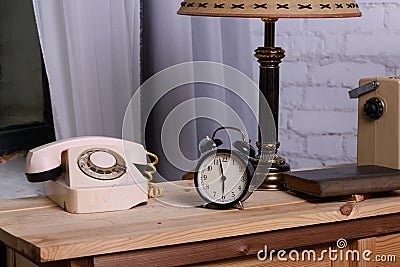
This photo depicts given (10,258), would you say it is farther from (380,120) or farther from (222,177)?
(380,120)

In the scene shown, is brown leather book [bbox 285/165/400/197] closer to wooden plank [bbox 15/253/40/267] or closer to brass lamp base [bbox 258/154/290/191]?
brass lamp base [bbox 258/154/290/191]

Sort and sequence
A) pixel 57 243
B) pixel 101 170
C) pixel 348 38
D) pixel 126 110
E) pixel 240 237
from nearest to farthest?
pixel 57 243
pixel 240 237
pixel 101 170
pixel 126 110
pixel 348 38

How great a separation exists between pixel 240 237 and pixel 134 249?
227mm

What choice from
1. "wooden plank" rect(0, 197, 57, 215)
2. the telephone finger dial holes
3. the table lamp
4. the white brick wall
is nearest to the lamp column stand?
the table lamp

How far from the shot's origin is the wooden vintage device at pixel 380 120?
1.98 meters

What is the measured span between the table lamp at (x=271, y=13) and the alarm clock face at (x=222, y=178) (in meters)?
0.19

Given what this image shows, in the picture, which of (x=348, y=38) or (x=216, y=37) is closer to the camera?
(x=216, y=37)

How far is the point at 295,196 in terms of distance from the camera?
6.07 ft

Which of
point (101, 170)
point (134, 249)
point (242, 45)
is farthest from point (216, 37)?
point (134, 249)

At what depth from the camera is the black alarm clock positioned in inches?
67.6

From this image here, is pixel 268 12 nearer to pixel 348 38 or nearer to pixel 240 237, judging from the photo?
pixel 240 237

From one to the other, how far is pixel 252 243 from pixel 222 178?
164mm

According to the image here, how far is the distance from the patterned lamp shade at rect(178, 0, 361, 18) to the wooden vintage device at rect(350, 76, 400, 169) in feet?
0.83

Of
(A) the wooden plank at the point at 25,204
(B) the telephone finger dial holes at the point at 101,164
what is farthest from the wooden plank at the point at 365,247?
(A) the wooden plank at the point at 25,204
